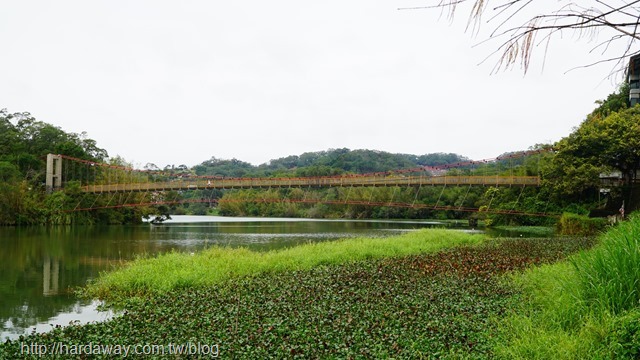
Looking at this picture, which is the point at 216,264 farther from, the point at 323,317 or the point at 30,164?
the point at 30,164

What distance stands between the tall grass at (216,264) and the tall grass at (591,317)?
19.9ft

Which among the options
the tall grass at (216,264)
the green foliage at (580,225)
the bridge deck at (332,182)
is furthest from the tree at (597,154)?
the tall grass at (216,264)

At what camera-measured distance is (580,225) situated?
25.3m

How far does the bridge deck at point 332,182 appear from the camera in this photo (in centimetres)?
3200

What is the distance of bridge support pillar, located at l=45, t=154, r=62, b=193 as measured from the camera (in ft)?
134

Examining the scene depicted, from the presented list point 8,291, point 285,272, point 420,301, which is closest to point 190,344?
point 420,301

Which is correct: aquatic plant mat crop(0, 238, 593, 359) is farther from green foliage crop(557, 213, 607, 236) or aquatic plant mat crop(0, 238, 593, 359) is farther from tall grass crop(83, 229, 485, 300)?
green foliage crop(557, 213, 607, 236)

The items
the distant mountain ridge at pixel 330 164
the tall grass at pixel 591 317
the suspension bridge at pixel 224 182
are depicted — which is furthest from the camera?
the distant mountain ridge at pixel 330 164

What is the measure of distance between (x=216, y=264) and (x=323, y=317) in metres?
4.94

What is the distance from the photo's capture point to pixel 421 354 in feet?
16.0

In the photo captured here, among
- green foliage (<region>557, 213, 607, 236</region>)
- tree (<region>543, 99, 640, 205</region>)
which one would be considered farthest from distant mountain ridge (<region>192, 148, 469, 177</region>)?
green foliage (<region>557, 213, 607, 236</region>)

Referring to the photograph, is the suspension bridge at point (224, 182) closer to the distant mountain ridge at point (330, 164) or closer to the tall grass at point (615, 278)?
the distant mountain ridge at point (330, 164)

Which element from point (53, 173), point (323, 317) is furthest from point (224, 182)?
point (323, 317)

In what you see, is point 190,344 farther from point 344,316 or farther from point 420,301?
point 420,301
